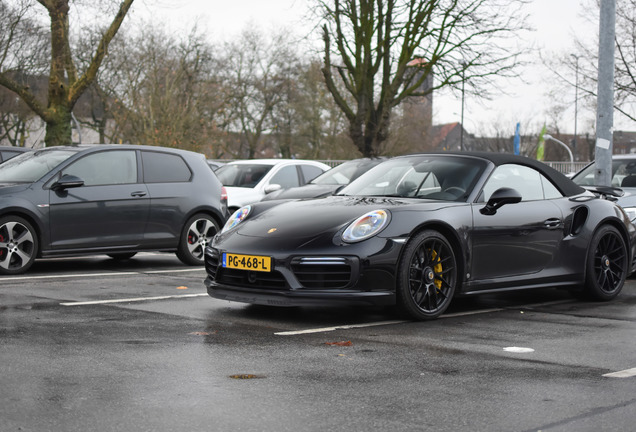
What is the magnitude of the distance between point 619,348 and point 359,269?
1861 millimetres

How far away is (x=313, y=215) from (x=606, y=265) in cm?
316

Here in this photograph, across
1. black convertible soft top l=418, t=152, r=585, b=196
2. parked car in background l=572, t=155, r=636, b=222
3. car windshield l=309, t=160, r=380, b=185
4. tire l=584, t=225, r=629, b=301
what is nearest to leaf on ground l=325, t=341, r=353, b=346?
black convertible soft top l=418, t=152, r=585, b=196

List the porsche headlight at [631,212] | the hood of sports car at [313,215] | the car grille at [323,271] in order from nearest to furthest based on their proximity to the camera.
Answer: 1. the car grille at [323,271]
2. the hood of sports car at [313,215]
3. the porsche headlight at [631,212]

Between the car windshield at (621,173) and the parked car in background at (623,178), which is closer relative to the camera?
the parked car in background at (623,178)

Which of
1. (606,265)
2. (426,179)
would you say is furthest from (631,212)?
(426,179)

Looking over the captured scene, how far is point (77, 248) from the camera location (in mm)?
10242

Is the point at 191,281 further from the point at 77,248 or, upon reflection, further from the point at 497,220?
the point at 497,220

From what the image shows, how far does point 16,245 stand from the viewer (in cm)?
986

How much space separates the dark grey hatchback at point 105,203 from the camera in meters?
9.93

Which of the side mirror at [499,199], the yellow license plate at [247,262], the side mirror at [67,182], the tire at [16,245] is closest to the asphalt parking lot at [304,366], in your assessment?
the yellow license plate at [247,262]

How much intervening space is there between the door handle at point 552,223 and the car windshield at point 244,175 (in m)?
9.39

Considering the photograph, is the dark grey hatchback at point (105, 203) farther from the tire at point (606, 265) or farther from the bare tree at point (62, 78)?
the bare tree at point (62, 78)

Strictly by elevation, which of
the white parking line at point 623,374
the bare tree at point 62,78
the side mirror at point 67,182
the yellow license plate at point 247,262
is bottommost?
the white parking line at point 623,374

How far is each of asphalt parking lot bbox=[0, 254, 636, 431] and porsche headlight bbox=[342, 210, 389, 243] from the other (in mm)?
658
